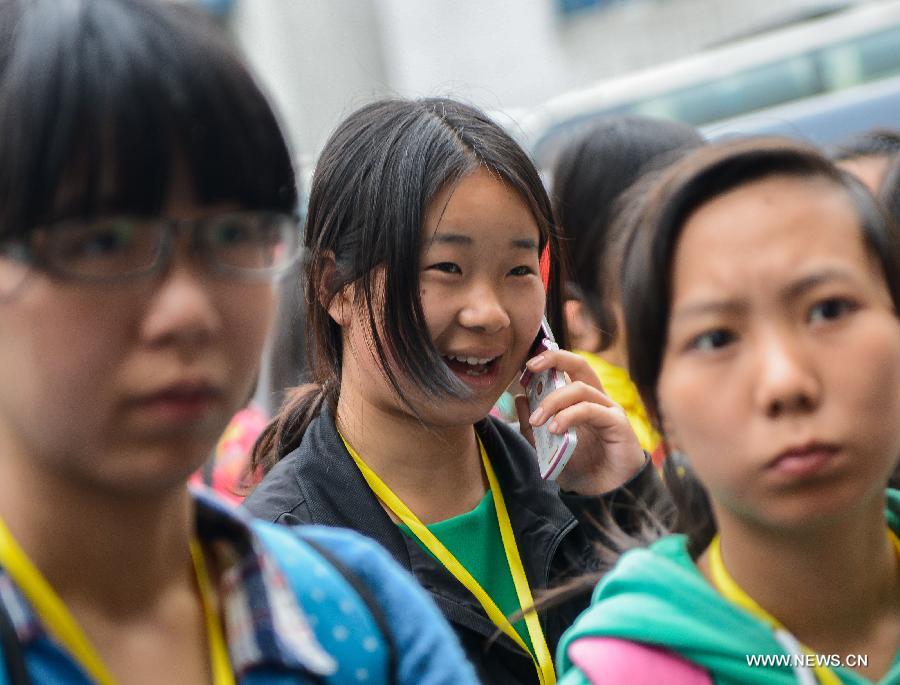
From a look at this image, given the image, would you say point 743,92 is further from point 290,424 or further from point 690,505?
point 690,505

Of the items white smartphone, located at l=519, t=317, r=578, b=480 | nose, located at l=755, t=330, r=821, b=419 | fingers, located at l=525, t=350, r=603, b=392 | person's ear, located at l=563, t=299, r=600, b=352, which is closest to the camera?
nose, located at l=755, t=330, r=821, b=419

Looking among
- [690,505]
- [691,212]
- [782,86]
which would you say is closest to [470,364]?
[690,505]

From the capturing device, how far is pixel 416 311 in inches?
98.3

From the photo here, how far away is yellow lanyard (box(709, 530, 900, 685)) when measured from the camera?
1644 mm

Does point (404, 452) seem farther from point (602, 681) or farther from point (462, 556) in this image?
point (602, 681)

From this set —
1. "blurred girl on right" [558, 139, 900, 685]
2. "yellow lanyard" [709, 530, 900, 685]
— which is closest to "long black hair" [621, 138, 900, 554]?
"blurred girl on right" [558, 139, 900, 685]

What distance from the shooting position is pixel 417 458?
2631mm

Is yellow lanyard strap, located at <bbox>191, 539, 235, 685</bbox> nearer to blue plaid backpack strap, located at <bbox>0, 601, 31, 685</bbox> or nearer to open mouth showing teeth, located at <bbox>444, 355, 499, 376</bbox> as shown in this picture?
blue plaid backpack strap, located at <bbox>0, 601, 31, 685</bbox>

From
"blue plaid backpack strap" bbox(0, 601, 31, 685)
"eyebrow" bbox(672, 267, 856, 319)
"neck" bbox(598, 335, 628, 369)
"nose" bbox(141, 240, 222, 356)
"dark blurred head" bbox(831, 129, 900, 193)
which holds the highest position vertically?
"nose" bbox(141, 240, 222, 356)

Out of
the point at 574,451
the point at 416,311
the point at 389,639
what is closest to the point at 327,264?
the point at 416,311

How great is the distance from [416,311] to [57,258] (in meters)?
1.34

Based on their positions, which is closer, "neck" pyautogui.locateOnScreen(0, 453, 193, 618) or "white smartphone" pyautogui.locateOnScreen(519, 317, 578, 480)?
"neck" pyautogui.locateOnScreen(0, 453, 193, 618)

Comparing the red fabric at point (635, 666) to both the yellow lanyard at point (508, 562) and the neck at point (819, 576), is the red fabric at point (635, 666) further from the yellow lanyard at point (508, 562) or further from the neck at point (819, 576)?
the yellow lanyard at point (508, 562)

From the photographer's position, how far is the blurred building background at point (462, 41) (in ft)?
53.8
